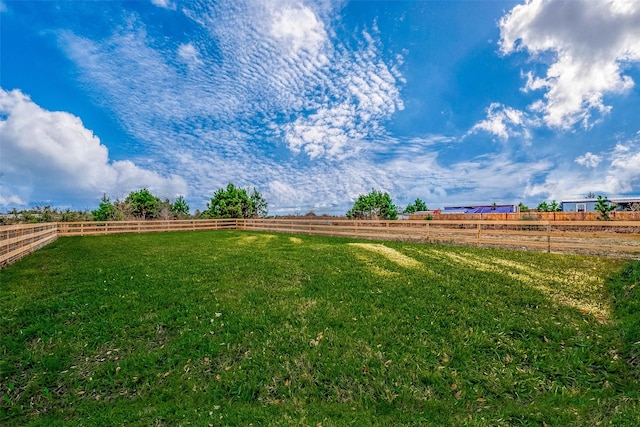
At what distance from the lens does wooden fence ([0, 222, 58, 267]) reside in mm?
9289

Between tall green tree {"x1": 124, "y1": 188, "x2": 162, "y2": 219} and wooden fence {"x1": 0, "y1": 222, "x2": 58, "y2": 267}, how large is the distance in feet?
49.4

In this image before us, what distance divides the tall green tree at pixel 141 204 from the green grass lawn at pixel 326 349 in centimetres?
2483

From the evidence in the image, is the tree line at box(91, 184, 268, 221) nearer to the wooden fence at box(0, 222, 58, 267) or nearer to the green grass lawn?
the wooden fence at box(0, 222, 58, 267)

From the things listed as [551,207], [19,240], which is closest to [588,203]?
[551,207]

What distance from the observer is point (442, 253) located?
1013 cm

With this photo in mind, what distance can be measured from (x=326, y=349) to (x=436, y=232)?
1063cm

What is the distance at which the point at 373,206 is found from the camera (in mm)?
29500

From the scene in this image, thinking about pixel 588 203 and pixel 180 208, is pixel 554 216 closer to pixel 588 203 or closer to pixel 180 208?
pixel 588 203

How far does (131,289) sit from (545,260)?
10.7 meters

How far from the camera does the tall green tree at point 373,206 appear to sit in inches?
1148

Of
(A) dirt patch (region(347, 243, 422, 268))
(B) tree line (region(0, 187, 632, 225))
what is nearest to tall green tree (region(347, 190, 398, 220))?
(B) tree line (region(0, 187, 632, 225))

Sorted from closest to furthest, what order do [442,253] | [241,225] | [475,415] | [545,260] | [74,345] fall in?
1. [475,415]
2. [74,345]
3. [545,260]
4. [442,253]
5. [241,225]

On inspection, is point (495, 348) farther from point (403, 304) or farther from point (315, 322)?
point (315, 322)

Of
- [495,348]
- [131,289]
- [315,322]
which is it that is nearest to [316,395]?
[315,322]
